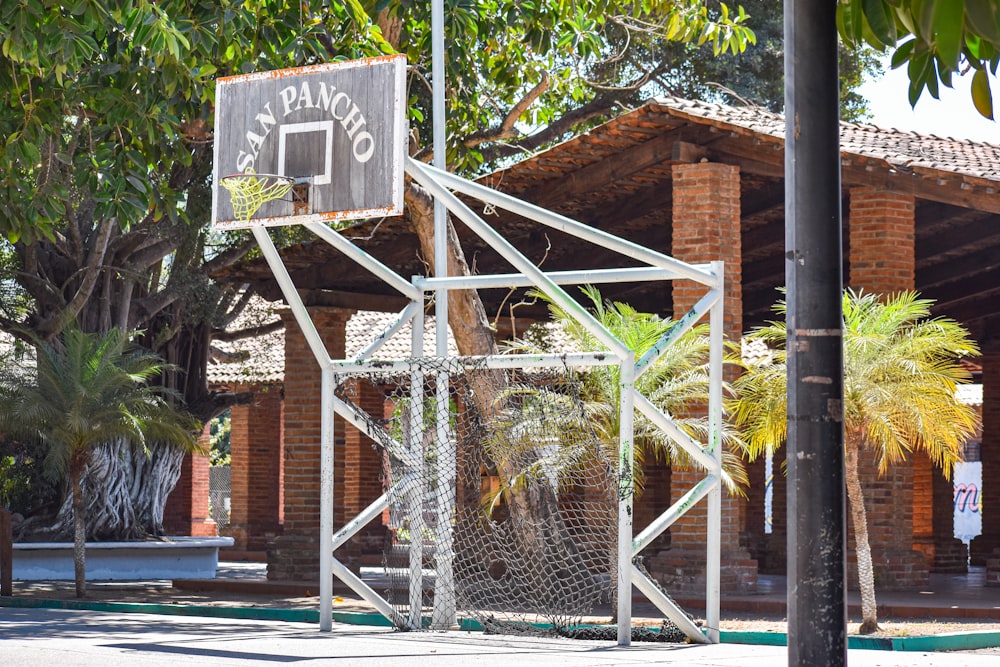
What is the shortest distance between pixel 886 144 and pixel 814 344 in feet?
31.8

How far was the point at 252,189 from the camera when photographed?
1016 centimetres

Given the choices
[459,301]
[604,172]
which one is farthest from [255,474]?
[604,172]

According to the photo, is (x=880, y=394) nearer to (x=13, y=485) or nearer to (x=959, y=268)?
(x=959, y=268)

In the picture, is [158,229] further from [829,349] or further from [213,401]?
[829,349]

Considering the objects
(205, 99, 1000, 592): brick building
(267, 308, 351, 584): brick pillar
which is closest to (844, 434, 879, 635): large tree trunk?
(205, 99, 1000, 592): brick building

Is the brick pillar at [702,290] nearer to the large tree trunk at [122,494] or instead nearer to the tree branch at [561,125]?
the tree branch at [561,125]

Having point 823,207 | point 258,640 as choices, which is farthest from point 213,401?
point 823,207

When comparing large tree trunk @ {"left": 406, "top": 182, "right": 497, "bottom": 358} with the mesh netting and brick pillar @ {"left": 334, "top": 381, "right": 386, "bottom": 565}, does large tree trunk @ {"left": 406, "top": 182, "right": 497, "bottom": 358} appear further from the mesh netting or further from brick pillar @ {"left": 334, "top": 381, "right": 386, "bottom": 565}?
brick pillar @ {"left": 334, "top": 381, "right": 386, "bottom": 565}

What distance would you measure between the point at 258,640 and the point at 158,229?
421 inches

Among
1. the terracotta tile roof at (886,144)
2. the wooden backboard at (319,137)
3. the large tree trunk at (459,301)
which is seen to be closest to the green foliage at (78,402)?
the large tree trunk at (459,301)

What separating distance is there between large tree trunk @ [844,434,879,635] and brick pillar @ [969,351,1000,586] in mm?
11081

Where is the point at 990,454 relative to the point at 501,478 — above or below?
above

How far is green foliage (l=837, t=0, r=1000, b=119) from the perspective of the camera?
148 inches

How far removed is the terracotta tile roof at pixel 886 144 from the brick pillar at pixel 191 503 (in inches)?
649
